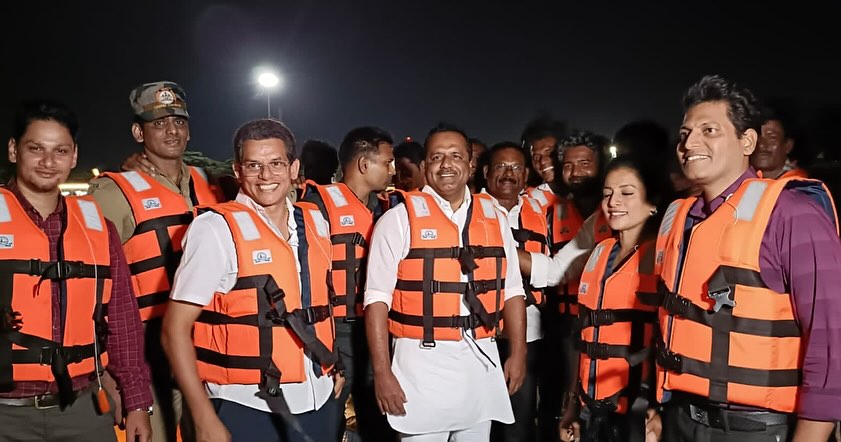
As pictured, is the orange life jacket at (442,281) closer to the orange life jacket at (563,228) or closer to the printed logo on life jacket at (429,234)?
the printed logo on life jacket at (429,234)

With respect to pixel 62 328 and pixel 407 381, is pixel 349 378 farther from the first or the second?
pixel 62 328

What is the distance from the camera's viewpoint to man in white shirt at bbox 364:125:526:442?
11.3ft

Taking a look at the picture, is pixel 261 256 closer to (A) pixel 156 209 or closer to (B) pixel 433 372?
(B) pixel 433 372

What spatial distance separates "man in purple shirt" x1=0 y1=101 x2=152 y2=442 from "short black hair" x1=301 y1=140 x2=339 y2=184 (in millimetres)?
3937

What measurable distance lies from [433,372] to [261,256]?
130cm

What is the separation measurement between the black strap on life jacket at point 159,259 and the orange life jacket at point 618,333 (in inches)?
104

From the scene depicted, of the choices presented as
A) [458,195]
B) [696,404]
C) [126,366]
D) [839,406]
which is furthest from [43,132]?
[839,406]

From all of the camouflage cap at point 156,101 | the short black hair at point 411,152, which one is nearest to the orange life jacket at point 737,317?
the camouflage cap at point 156,101

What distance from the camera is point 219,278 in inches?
108

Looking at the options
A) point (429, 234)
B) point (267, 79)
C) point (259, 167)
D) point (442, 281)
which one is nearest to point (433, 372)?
point (442, 281)

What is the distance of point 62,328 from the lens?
2.84 metres

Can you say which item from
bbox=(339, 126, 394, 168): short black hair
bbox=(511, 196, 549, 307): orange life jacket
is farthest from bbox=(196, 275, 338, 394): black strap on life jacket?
bbox=(511, 196, 549, 307): orange life jacket

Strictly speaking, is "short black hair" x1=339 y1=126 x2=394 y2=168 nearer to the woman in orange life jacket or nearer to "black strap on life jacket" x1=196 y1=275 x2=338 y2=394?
the woman in orange life jacket

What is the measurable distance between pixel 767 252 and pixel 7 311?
10.9ft
